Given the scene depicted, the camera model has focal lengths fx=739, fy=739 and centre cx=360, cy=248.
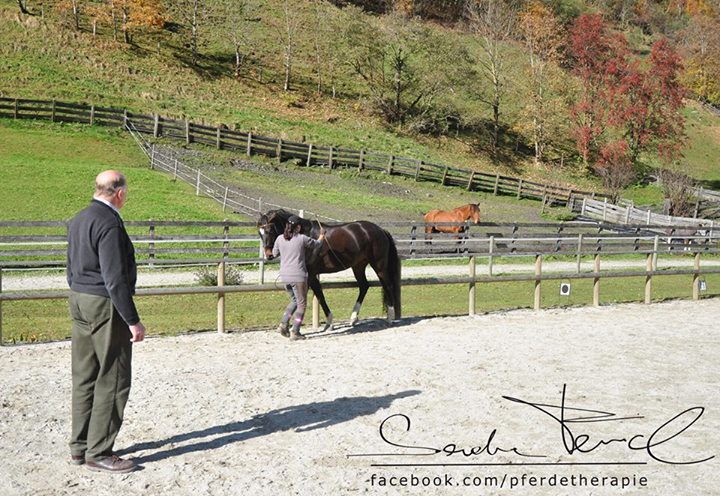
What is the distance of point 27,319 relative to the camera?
1247 centimetres

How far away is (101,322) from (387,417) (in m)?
2.78

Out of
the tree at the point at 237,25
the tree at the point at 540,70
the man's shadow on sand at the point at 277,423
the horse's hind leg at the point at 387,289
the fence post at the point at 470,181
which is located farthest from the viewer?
the tree at the point at 237,25

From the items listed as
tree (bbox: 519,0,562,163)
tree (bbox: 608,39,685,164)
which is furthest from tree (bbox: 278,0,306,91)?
tree (bbox: 608,39,685,164)

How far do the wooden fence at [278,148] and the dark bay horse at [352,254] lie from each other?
27.8 meters

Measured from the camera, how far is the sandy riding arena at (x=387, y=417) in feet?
17.7

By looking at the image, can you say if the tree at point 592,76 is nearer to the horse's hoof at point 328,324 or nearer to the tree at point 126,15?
the tree at point 126,15

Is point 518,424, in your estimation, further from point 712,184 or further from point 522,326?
point 712,184

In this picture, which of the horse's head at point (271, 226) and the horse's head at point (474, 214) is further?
the horse's head at point (474, 214)

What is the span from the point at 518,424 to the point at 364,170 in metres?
33.8

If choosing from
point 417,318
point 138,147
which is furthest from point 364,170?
point 417,318

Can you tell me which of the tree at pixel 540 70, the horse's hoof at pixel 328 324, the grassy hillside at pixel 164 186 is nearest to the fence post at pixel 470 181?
the grassy hillside at pixel 164 186

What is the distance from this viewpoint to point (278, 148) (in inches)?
1528

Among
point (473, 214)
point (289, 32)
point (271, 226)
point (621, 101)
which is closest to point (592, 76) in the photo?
point (621, 101)

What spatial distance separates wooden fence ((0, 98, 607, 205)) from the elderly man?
1322 inches
